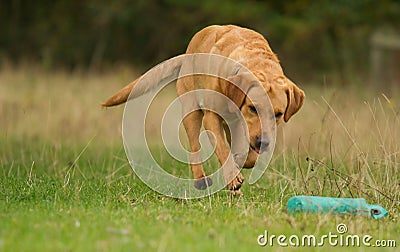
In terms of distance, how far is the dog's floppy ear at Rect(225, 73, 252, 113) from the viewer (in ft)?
19.8

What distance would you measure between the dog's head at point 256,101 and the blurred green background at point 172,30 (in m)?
13.2

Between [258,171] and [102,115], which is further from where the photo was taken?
[102,115]

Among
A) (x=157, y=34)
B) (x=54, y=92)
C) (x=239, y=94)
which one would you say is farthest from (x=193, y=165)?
(x=157, y=34)

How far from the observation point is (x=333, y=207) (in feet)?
18.2

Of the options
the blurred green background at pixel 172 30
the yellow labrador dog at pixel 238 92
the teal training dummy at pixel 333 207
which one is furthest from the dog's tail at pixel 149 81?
the blurred green background at pixel 172 30

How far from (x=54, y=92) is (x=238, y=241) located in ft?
32.6

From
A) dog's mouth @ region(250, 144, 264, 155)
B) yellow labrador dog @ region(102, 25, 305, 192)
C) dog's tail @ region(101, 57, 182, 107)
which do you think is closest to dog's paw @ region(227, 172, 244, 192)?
yellow labrador dog @ region(102, 25, 305, 192)

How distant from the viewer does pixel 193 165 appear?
21.8 feet

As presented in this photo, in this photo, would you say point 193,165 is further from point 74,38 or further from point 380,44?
point 74,38

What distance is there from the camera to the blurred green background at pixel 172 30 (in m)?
20.0

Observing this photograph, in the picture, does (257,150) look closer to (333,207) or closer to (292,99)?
(292,99)

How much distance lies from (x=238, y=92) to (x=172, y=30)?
1737cm

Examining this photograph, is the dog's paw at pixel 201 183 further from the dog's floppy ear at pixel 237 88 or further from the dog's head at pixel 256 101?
the dog's floppy ear at pixel 237 88

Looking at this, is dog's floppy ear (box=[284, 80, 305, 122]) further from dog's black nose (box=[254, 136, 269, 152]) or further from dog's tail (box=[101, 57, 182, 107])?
dog's tail (box=[101, 57, 182, 107])
